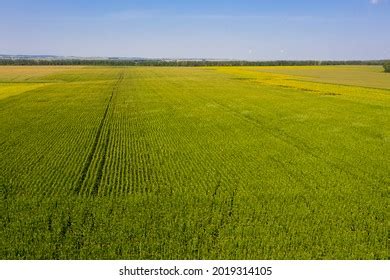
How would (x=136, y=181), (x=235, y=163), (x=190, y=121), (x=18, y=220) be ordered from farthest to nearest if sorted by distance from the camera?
(x=190, y=121) → (x=235, y=163) → (x=136, y=181) → (x=18, y=220)

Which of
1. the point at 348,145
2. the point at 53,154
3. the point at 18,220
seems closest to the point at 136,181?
the point at 18,220

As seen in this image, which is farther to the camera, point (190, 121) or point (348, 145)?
point (190, 121)

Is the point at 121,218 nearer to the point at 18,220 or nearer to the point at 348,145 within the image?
the point at 18,220

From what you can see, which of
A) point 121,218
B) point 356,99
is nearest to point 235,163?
point 121,218

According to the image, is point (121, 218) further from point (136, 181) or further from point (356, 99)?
point (356, 99)

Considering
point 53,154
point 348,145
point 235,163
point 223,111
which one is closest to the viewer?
point 235,163
